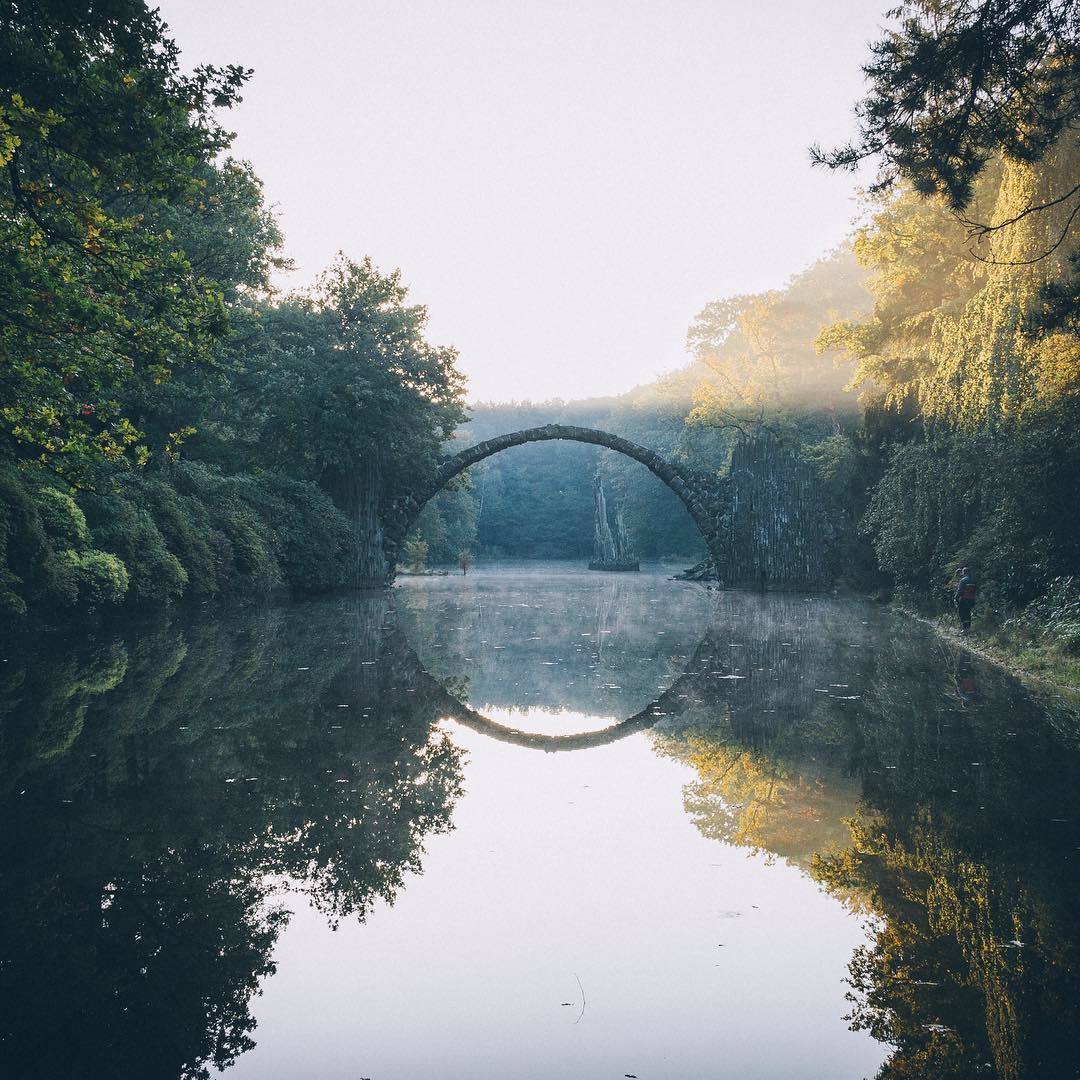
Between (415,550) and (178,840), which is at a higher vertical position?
(178,840)

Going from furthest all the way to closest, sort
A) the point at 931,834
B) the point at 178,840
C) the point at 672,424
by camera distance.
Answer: the point at 672,424 → the point at 931,834 → the point at 178,840

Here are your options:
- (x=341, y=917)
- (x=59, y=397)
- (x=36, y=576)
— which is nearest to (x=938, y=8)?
(x=341, y=917)

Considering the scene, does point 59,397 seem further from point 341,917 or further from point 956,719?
point 956,719

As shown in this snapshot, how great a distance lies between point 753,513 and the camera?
36.2 metres

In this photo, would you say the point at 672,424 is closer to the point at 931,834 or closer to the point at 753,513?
the point at 753,513

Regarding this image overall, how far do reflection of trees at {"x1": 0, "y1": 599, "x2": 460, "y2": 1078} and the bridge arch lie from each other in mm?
24956

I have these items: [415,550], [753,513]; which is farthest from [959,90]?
[415,550]

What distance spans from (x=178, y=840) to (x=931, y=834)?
14.2 ft

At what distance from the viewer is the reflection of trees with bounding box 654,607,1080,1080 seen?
3250 mm

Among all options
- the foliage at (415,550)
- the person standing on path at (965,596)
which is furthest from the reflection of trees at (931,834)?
the foliage at (415,550)

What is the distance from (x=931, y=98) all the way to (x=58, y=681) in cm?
1153

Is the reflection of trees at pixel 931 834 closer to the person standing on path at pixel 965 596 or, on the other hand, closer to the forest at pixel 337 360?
the forest at pixel 337 360

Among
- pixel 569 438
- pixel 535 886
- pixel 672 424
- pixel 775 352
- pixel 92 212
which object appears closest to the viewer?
pixel 535 886

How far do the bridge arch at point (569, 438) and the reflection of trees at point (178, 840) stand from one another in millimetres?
24956
